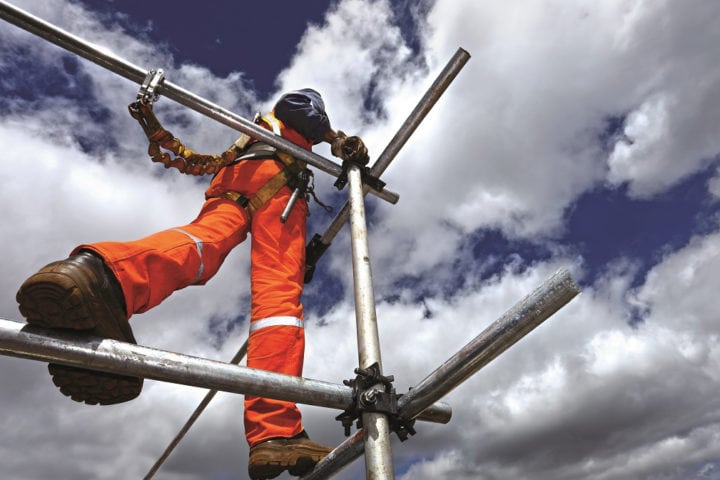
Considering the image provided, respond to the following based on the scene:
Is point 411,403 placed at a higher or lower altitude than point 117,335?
lower

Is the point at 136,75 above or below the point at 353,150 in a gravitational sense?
above

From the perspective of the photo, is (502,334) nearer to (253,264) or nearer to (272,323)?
(272,323)

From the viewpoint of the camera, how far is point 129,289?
89.0 inches

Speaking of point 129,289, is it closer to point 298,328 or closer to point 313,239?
point 298,328

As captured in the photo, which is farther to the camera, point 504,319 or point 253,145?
point 253,145

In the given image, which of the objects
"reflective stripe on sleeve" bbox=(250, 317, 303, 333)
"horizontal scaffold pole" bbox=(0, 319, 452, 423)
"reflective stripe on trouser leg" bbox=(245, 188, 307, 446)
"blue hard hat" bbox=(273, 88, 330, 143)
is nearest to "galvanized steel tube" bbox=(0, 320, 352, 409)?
"horizontal scaffold pole" bbox=(0, 319, 452, 423)

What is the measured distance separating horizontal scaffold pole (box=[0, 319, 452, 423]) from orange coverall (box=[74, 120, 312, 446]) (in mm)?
582

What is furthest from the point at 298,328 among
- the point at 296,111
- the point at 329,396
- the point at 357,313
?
the point at 296,111

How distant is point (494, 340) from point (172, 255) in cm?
177

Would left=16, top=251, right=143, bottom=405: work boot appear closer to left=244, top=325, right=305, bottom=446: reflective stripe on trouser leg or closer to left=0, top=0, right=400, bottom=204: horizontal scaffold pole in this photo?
left=244, top=325, right=305, bottom=446: reflective stripe on trouser leg

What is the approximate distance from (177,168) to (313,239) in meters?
1.26

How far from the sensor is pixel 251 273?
349cm

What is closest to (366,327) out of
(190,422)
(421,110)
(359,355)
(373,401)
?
(359,355)

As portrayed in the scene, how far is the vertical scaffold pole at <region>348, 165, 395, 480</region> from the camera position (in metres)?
2.00
